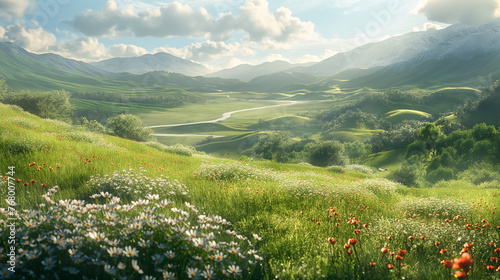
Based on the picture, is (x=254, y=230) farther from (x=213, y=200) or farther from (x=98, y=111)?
(x=98, y=111)

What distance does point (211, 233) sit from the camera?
137 inches

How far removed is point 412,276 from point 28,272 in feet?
15.7

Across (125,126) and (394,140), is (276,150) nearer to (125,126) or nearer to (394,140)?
(125,126)

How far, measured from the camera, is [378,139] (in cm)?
11750

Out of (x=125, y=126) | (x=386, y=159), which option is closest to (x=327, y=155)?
(x=386, y=159)

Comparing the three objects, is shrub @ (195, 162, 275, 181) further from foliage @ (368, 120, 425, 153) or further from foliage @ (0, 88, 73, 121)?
foliage @ (368, 120, 425, 153)

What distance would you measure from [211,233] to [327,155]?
71886mm

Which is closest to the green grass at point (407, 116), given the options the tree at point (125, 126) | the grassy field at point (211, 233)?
the tree at point (125, 126)

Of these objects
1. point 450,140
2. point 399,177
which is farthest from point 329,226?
point 450,140

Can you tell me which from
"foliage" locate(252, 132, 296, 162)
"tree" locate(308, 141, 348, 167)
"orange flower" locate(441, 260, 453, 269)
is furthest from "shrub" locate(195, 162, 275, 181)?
"foliage" locate(252, 132, 296, 162)

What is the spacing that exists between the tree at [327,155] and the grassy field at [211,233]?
64.6 m

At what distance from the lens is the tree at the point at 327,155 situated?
71.1m

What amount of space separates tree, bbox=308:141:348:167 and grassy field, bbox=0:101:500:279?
A: 212 feet

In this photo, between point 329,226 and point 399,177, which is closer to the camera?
point 329,226
